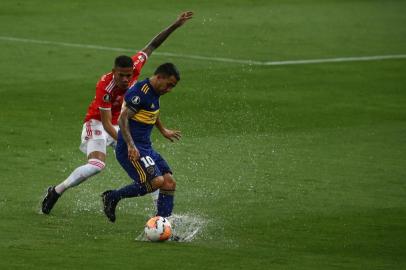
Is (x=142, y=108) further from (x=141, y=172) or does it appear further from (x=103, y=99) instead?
→ (x=103, y=99)

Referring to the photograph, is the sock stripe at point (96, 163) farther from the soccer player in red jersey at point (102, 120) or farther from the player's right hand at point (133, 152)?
the player's right hand at point (133, 152)

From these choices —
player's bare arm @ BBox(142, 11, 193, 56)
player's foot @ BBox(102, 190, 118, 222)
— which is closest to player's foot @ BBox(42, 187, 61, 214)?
player's foot @ BBox(102, 190, 118, 222)

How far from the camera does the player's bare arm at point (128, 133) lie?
1300cm

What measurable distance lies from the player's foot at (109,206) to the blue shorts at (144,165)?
40 cm

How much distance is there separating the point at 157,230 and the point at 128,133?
1142mm

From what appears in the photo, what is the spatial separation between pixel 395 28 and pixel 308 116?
39.3 ft

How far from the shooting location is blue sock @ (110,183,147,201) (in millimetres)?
13422

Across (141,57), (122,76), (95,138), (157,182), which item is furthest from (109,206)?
(141,57)

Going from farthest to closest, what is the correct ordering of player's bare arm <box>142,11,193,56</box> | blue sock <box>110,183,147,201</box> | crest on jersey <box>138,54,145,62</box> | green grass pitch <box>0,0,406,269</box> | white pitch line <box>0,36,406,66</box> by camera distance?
white pitch line <box>0,36,406,66</box> < crest on jersey <box>138,54,145,62</box> < player's bare arm <box>142,11,193,56</box> < blue sock <box>110,183,147,201</box> < green grass pitch <box>0,0,406,269</box>

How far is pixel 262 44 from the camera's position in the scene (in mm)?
Answer: 28719

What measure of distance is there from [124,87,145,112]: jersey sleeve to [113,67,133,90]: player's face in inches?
29.6

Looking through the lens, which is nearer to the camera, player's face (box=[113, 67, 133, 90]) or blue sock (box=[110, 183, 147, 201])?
blue sock (box=[110, 183, 147, 201])

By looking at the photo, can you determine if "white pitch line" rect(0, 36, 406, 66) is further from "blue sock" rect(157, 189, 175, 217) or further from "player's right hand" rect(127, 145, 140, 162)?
"player's right hand" rect(127, 145, 140, 162)

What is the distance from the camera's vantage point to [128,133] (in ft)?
43.0
